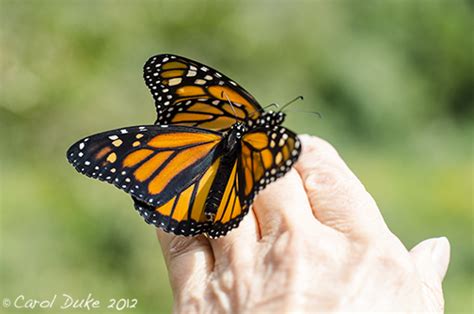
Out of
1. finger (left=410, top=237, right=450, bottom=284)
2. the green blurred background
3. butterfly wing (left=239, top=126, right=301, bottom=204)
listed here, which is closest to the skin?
finger (left=410, top=237, right=450, bottom=284)

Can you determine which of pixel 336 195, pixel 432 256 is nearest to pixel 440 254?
pixel 432 256

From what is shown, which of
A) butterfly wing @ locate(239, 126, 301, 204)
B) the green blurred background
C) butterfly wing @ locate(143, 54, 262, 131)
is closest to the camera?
butterfly wing @ locate(239, 126, 301, 204)

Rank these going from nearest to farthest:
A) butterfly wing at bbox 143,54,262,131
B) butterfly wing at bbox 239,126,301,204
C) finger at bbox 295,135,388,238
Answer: butterfly wing at bbox 239,126,301,204
finger at bbox 295,135,388,238
butterfly wing at bbox 143,54,262,131

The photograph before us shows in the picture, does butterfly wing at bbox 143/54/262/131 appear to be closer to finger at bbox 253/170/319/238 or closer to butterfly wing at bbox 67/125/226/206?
butterfly wing at bbox 67/125/226/206

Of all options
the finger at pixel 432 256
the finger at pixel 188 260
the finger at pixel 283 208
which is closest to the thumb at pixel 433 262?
the finger at pixel 432 256

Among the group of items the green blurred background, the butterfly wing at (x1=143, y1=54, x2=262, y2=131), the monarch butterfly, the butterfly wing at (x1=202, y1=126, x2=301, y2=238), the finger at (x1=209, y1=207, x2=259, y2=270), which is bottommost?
the finger at (x1=209, y1=207, x2=259, y2=270)

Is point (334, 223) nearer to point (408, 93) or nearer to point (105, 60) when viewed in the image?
point (105, 60)

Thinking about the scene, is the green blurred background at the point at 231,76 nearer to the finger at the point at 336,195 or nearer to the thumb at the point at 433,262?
the finger at the point at 336,195
